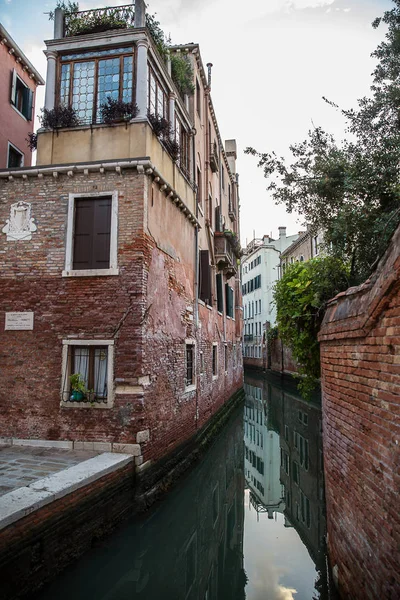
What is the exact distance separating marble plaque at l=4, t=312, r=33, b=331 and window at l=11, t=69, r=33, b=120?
21.8 feet

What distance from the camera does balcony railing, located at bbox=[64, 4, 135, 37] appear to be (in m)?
8.74

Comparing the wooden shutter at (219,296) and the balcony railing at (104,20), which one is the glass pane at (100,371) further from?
the wooden shutter at (219,296)

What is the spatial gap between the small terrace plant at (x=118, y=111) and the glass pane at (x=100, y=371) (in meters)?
4.39

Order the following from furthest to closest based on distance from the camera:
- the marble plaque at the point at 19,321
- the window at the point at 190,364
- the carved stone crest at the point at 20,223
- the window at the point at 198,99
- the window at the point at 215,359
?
the window at the point at 215,359
the window at the point at 198,99
the window at the point at 190,364
the carved stone crest at the point at 20,223
the marble plaque at the point at 19,321

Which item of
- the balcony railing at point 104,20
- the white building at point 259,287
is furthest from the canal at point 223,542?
the white building at point 259,287

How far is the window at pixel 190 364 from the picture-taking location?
10.3 metres

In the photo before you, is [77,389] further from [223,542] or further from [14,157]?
[14,157]


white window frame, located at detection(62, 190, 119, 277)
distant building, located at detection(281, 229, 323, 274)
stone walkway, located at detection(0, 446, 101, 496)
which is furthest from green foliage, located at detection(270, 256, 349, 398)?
distant building, located at detection(281, 229, 323, 274)

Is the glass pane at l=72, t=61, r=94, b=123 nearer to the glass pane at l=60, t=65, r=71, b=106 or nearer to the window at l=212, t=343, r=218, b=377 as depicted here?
the glass pane at l=60, t=65, r=71, b=106

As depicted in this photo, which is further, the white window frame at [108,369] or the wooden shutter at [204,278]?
the wooden shutter at [204,278]

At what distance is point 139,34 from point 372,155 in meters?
5.06

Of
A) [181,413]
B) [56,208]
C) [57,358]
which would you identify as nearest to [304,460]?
[181,413]

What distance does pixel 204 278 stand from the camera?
12.0 m

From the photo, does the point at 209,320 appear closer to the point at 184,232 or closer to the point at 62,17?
the point at 184,232
